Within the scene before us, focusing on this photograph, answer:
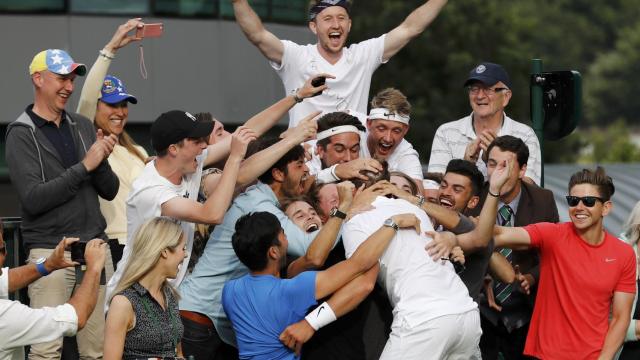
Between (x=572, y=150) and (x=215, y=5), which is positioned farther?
(x=572, y=150)

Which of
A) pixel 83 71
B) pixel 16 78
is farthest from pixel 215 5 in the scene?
pixel 83 71

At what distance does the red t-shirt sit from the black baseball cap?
2.01 meters

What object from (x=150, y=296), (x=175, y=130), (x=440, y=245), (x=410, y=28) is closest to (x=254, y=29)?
(x=410, y=28)

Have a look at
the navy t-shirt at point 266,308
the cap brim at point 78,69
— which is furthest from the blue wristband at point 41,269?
the cap brim at point 78,69

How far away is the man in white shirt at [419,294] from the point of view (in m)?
6.93

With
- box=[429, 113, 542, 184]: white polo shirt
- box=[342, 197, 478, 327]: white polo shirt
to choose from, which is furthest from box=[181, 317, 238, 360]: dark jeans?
box=[429, 113, 542, 184]: white polo shirt

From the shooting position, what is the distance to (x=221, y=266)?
750 cm

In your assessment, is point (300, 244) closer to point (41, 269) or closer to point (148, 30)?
point (41, 269)

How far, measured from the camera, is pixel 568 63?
7238cm

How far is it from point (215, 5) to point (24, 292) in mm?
17232

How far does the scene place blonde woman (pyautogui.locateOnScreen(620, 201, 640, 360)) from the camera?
26.6 feet

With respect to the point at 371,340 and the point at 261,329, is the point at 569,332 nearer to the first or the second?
the point at 371,340

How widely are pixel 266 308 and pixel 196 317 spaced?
1.74 feet

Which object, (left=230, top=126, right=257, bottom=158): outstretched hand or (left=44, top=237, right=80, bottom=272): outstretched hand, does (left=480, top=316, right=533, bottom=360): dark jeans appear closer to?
(left=230, top=126, right=257, bottom=158): outstretched hand
